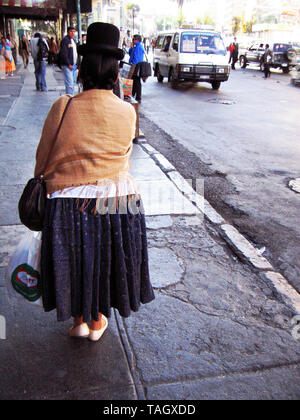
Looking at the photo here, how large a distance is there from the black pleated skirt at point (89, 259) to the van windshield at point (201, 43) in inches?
564

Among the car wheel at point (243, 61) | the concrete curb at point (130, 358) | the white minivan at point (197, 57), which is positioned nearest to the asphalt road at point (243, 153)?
the white minivan at point (197, 57)

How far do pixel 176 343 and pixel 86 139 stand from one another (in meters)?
1.42

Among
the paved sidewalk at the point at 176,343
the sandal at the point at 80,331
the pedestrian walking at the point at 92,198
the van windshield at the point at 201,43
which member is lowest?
the paved sidewalk at the point at 176,343

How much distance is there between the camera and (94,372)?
2172 millimetres

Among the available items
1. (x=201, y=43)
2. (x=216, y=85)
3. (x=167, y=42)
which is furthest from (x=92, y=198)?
(x=167, y=42)

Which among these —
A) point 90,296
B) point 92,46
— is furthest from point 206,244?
point 92,46

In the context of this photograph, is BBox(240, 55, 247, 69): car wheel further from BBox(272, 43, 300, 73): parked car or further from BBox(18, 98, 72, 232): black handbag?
BBox(18, 98, 72, 232): black handbag

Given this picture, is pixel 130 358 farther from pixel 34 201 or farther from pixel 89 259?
pixel 34 201

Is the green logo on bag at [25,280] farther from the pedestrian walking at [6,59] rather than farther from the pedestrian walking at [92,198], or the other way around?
the pedestrian walking at [6,59]

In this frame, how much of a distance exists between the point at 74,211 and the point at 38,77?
11.9 metres

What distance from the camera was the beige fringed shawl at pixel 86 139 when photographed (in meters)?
1.90

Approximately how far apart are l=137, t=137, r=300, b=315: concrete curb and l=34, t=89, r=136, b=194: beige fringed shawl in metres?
1.82

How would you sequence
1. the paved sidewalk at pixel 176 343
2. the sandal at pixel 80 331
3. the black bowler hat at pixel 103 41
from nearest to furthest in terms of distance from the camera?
the black bowler hat at pixel 103 41 < the paved sidewalk at pixel 176 343 < the sandal at pixel 80 331

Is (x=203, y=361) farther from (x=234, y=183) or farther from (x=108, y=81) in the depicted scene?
(x=234, y=183)
